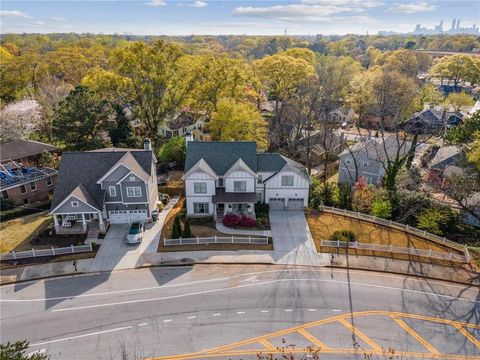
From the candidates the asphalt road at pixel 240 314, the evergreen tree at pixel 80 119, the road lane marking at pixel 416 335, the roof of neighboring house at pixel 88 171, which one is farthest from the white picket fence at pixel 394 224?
the evergreen tree at pixel 80 119

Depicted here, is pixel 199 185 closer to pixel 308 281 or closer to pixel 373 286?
pixel 308 281

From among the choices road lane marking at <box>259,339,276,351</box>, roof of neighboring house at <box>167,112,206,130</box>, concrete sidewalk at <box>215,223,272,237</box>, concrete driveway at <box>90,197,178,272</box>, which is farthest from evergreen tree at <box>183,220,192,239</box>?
roof of neighboring house at <box>167,112,206,130</box>

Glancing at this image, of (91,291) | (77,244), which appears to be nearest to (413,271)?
(91,291)

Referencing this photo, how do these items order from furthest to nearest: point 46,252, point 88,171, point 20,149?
point 20,149
point 88,171
point 46,252

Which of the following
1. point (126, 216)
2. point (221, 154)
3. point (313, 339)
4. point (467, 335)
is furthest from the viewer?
point (221, 154)

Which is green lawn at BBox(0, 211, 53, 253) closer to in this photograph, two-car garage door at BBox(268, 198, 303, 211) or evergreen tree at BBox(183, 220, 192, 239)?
evergreen tree at BBox(183, 220, 192, 239)

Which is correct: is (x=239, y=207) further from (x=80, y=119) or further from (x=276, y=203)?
(x=80, y=119)

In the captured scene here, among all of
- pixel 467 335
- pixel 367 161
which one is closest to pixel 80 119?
pixel 367 161
